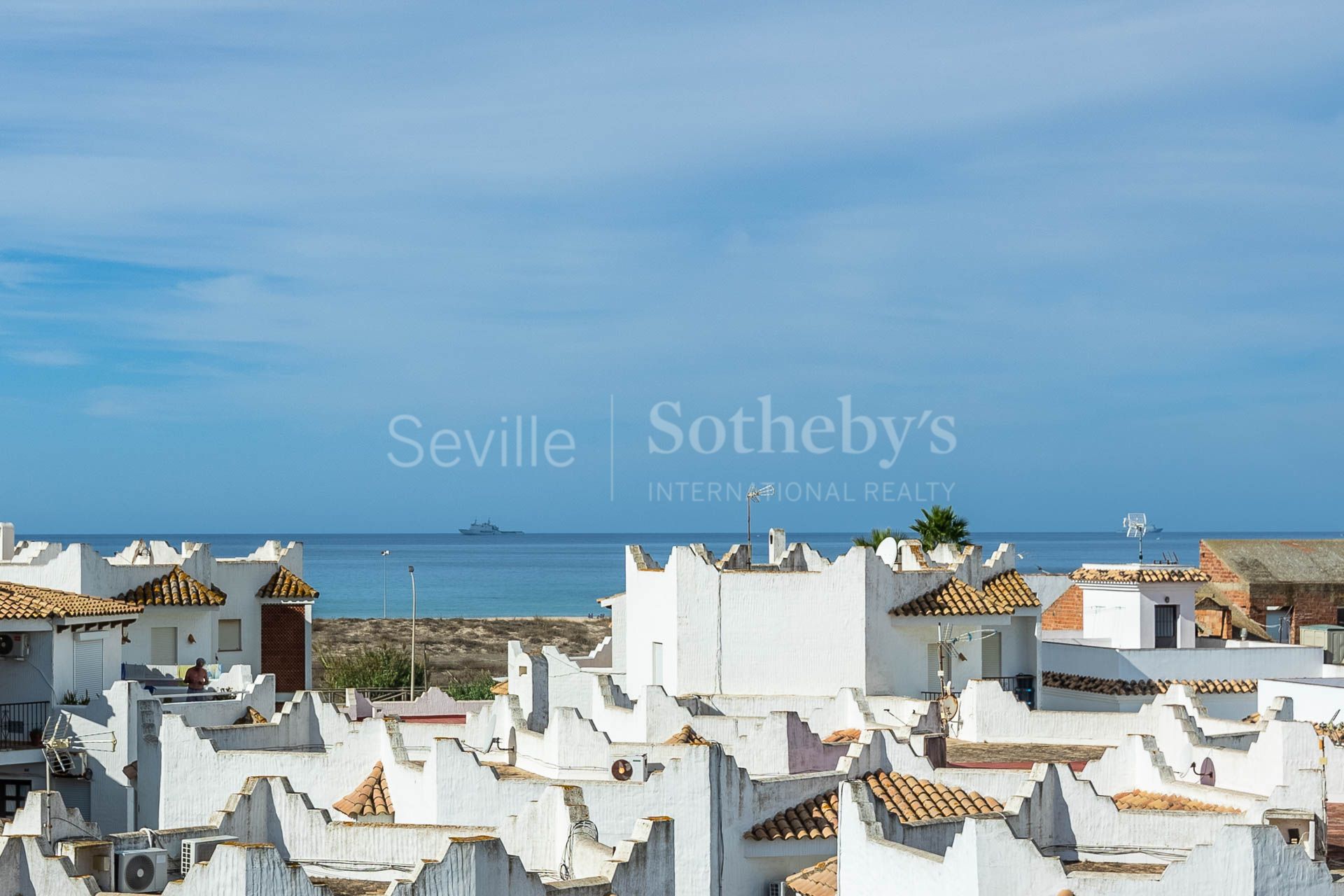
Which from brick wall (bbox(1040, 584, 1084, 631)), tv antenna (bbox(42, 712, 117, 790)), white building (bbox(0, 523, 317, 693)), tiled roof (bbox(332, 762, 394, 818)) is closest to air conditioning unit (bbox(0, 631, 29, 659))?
tv antenna (bbox(42, 712, 117, 790))

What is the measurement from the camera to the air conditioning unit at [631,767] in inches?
936

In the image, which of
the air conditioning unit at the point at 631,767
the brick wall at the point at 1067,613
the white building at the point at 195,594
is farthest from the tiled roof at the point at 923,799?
the brick wall at the point at 1067,613

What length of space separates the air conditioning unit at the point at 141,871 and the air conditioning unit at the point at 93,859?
0.13 meters

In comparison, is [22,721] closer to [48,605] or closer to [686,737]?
[48,605]

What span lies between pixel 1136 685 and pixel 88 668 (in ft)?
77.4

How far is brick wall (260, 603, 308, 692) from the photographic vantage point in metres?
44.4

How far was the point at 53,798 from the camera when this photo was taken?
21.6m

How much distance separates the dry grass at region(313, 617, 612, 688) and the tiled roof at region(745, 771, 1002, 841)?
52.1m

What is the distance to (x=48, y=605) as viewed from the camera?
32.8m

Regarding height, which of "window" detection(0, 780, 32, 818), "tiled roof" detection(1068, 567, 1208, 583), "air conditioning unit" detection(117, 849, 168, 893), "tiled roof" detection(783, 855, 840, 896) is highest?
"tiled roof" detection(1068, 567, 1208, 583)

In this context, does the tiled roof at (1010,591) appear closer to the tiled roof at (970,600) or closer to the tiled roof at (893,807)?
the tiled roof at (970,600)

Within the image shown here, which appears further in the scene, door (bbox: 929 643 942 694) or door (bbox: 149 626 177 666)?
door (bbox: 149 626 177 666)

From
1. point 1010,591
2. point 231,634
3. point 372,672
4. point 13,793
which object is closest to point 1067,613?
point 1010,591

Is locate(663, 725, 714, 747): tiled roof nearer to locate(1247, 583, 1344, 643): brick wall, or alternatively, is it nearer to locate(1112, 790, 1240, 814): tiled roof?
locate(1112, 790, 1240, 814): tiled roof
